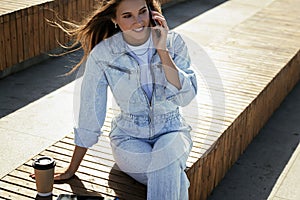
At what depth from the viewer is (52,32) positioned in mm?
5906

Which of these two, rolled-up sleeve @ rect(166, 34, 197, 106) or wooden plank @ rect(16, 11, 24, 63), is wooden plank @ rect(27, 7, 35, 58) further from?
rolled-up sleeve @ rect(166, 34, 197, 106)

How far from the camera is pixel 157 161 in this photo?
2.86 metres

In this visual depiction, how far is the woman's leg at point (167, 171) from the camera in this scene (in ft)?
9.23

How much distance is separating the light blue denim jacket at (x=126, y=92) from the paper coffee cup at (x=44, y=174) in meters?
0.24

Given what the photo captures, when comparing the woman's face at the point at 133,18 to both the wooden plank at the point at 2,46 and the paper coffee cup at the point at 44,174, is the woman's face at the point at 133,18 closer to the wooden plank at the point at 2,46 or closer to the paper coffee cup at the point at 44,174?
the paper coffee cup at the point at 44,174

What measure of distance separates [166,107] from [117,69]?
0.31 m

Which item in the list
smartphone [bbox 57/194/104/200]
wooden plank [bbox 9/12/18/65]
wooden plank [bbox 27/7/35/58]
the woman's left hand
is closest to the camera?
smartphone [bbox 57/194/104/200]

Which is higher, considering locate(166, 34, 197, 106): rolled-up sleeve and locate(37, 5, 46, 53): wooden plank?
locate(166, 34, 197, 106): rolled-up sleeve

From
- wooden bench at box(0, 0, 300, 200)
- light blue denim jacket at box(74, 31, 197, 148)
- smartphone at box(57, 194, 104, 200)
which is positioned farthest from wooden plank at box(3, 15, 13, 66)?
smartphone at box(57, 194, 104, 200)

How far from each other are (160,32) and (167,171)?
66 centimetres

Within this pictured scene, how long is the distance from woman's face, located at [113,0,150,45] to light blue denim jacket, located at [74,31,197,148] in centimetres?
11

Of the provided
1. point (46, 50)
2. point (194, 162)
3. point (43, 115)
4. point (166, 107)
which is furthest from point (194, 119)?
point (46, 50)

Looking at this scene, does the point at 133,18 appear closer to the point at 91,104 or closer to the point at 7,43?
the point at 91,104

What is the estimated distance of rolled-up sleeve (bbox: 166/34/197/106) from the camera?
9.46 feet
